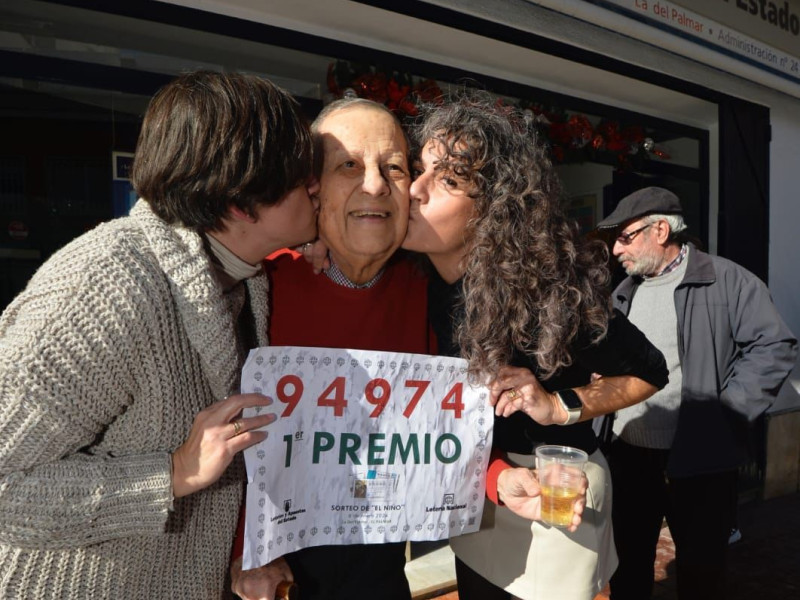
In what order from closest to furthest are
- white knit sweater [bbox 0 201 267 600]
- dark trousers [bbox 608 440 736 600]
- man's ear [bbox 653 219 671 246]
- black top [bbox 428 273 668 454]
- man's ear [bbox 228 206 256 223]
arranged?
white knit sweater [bbox 0 201 267 600] < man's ear [bbox 228 206 256 223] < black top [bbox 428 273 668 454] < dark trousers [bbox 608 440 736 600] < man's ear [bbox 653 219 671 246]

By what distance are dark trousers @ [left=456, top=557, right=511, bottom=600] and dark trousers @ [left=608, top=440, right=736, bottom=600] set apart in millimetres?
1820

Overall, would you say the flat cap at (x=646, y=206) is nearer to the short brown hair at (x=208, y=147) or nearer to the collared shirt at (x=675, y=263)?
the collared shirt at (x=675, y=263)

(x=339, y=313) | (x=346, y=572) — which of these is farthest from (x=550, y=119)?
(x=346, y=572)

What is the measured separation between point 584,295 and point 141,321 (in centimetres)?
122

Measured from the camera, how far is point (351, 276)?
1.89m

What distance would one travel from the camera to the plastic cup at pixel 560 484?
1.58m

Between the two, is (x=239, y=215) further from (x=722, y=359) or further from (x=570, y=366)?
(x=722, y=359)

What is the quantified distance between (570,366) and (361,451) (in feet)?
2.47

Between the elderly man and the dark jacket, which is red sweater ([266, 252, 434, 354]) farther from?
the dark jacket

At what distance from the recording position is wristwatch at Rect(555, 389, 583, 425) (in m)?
1.81

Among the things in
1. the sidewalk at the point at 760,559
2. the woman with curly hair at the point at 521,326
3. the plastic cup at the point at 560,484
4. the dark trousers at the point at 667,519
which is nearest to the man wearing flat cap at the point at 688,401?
the dark trousers at the point at 667,519

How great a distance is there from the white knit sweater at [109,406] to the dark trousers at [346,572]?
36 centimetres

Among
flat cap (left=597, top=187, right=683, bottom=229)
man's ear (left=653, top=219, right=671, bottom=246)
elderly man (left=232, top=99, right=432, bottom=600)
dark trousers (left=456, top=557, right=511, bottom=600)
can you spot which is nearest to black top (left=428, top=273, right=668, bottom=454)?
elderly man (left=232, top=99, right=432, bottom=600)

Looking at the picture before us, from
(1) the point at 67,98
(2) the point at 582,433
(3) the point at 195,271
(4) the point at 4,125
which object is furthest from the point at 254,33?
(2) the point at 582,433
